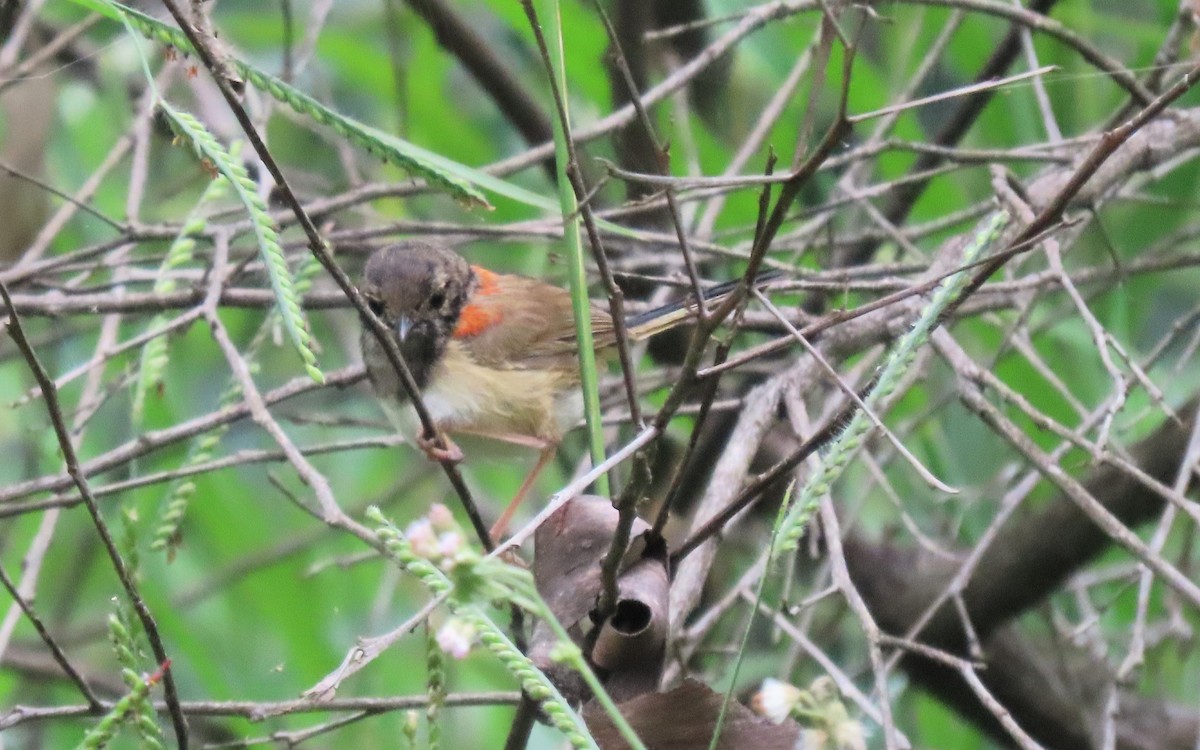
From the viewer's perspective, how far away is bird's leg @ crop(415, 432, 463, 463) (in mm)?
2383

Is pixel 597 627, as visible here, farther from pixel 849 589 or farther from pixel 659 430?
pixel 849 589

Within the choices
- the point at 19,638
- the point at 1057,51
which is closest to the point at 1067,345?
the point at 1057,51

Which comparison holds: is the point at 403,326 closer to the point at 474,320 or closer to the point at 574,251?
the point at 474,320

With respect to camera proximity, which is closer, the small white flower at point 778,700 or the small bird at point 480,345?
the small white flower at point 778,700

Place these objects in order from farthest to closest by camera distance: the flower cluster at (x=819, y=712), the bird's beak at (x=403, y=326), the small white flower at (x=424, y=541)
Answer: the bird's beak at (x=403, y=326), the flower cluster at (x=819, y=712), the small white flower at (x=424, y=541)

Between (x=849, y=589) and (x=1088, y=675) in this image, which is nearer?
(x=849, y=589)

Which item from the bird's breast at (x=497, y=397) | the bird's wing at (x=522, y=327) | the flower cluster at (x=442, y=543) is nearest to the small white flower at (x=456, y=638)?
the flower cluster at (x=442, y=543)

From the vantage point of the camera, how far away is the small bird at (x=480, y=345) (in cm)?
374

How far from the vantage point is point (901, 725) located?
14.9 feet

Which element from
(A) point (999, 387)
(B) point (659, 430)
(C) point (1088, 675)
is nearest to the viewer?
(B) point (659, 430)

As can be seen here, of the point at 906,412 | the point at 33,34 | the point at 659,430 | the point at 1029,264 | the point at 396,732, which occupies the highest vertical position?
the point at 33,34

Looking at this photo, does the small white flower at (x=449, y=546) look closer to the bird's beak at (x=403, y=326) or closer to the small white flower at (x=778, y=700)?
the small white flower at (x=778, y=700)

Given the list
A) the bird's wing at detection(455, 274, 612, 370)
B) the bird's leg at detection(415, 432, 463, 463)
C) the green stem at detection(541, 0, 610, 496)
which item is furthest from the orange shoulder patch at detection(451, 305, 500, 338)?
the green stem at detection(541, 0, 610, 496)

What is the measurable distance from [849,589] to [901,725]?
2.38 metres
